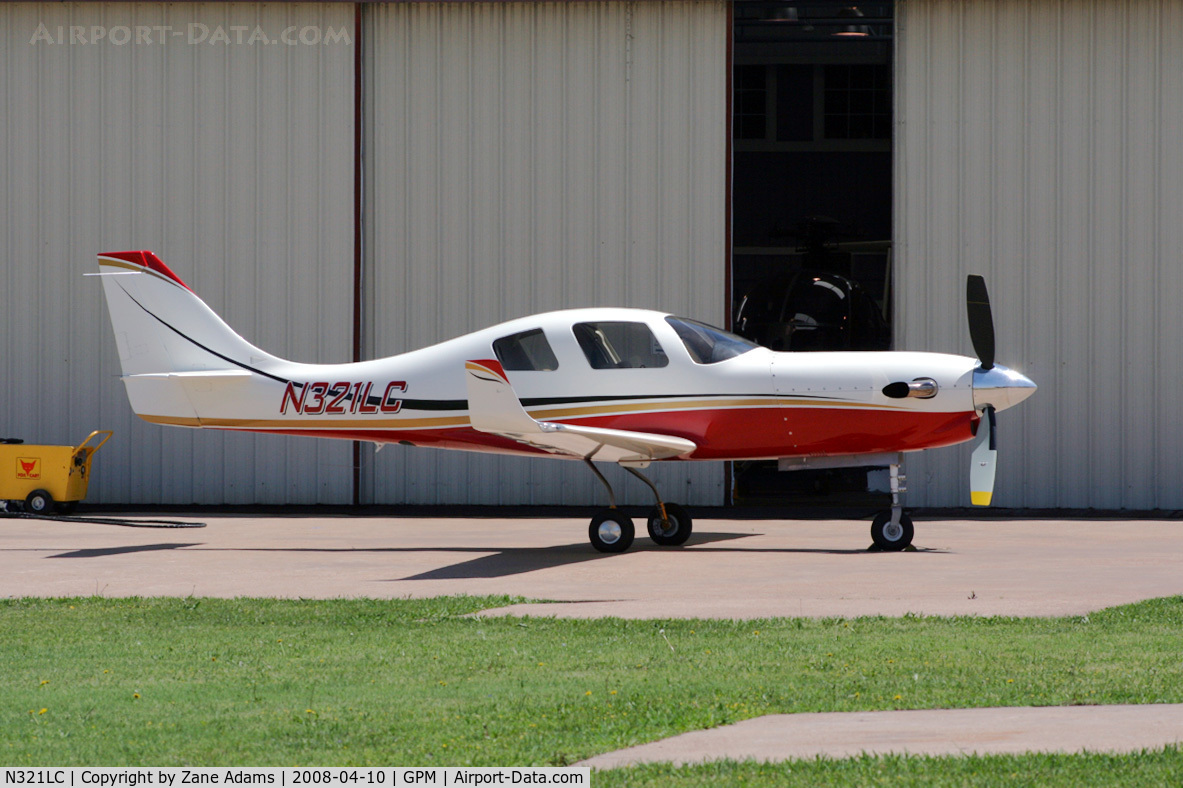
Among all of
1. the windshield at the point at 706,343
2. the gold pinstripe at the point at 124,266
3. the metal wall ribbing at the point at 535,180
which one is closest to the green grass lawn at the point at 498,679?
the windshield at the point at 706,343

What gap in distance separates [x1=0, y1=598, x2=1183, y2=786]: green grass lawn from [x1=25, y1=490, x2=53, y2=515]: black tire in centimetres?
871

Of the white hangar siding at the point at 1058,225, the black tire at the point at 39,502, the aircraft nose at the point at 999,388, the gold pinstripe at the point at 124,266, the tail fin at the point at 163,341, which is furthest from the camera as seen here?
the white hangar siding at the point at 1058,225

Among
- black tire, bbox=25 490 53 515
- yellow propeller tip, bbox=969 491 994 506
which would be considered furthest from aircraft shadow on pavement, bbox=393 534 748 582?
black tire, bbox=25 490 53 515

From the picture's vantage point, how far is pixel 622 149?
1828cm

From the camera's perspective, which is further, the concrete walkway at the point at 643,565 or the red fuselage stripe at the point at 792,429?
the red fuselage stripe at the point at 792,429

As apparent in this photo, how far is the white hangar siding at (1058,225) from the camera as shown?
1744 centimetres

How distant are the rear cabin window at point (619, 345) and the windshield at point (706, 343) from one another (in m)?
0.27

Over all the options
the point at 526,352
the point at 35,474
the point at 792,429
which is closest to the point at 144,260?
the point at 526,352

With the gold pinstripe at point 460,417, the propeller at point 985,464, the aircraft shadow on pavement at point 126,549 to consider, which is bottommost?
the aircraft shadow on pavement at point 126,549

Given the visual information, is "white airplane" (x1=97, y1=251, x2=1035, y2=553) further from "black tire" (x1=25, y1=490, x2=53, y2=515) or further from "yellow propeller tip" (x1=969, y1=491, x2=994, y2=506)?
"black tire" (x1=25, y1=490, x2=53, y2=515)

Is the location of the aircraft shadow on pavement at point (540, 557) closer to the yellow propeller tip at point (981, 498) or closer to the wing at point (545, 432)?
the yellow propeller tip at point (981, 498)

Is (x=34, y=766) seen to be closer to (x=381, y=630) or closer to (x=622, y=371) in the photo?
(x=381, y=630)

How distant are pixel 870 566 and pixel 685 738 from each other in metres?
6.38

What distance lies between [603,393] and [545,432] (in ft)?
4.84
